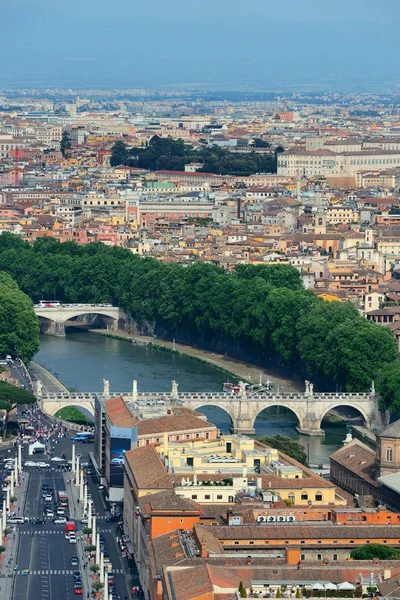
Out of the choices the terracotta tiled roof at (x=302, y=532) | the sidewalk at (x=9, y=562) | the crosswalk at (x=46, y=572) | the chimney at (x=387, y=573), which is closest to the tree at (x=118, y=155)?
the sidewalk at (x=9, y=562)

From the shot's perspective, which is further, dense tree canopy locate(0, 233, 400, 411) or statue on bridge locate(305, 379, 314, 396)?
dense tree canopy locate(0, 233, 400, 411)

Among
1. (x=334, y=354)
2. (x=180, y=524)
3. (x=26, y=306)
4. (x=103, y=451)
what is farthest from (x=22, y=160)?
(x=180, y=524)

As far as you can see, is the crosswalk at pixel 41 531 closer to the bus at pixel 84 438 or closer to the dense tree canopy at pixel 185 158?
the bus at pixel 84 438

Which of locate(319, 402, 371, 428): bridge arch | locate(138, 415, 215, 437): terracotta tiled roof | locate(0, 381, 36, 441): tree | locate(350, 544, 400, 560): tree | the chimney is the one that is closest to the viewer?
the chimney

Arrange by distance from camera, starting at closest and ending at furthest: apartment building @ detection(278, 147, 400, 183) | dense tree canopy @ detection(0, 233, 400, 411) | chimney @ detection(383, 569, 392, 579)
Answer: chimney @ detection(383, 569, 392, 579) < dense tree canopy @ detection(0, 233, 400, 411) < apartment building @ detection(278, 147, 400, 183)

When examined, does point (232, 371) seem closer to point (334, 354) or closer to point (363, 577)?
point (334, 354)

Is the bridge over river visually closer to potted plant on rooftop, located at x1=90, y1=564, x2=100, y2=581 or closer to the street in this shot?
the street

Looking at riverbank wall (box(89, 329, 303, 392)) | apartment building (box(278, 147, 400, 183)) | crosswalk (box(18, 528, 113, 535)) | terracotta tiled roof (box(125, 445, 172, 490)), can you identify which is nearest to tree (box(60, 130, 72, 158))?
apartment building (box(278, 147, 400, 183))
